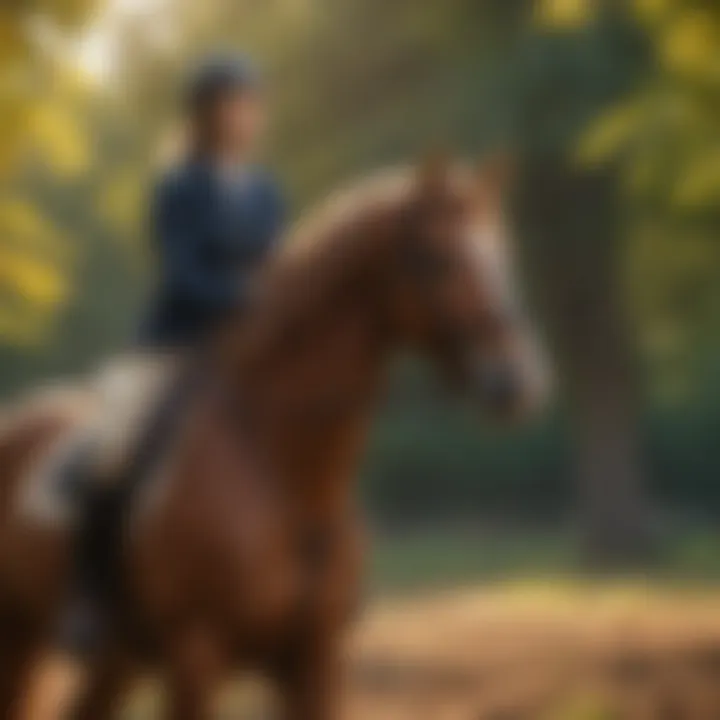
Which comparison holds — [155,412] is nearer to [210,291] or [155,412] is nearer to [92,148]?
[210,291]

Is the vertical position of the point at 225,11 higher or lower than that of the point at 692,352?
higher

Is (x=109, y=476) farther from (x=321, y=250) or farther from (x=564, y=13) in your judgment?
(x=564, y=13)

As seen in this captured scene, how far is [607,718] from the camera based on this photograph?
152 centimetres

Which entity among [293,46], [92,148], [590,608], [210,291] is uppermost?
[293,46]

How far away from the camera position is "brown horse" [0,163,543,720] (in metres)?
1.40

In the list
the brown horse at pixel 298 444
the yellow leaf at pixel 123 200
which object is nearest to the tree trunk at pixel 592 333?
the brown horse at pixel 298 444

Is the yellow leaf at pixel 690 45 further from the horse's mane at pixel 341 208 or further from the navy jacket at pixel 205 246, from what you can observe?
the navy jacket at pixel 205 246

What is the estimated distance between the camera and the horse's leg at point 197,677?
4.68 feet

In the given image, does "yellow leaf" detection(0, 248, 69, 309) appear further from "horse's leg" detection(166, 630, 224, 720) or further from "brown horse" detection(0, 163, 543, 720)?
"horse's leg" detection(166, 630, 224, 720)

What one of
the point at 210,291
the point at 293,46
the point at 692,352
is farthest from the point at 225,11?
the point at 692,352

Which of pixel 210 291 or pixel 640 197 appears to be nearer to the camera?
pixel 210 291

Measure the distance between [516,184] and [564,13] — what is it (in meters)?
0.27

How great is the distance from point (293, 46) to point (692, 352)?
67 cm

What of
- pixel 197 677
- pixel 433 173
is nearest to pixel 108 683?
pixel 197 677
